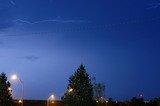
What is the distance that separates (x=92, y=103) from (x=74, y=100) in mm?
2983

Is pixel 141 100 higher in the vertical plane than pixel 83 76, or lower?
lower

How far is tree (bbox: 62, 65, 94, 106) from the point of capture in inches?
2756

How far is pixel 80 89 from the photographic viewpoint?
70062 millimetres

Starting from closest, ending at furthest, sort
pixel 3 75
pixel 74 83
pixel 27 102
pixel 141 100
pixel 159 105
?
1. pixel 159 105
2. pixel 141 100
3. pixel 74 83
4. pixel 3 75
5. pixel 27 102

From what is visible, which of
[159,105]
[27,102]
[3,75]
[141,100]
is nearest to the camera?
[159,105]

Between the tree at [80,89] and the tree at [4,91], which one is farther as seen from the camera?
the tree at [4,91]

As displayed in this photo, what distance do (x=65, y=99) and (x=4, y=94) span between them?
38.9 ft

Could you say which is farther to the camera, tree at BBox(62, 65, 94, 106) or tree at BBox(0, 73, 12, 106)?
tree at BBox(0, 73, 12, 106)

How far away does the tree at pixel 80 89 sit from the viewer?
70000 millimetres

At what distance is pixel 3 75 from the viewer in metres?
76.6

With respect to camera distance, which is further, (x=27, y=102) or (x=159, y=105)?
(x=27, y=102)

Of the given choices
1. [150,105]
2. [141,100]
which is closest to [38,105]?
[141,100]

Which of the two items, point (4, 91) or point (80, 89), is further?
point (4, 91)

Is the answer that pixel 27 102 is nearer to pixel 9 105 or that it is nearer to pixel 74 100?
pixel 9 105
